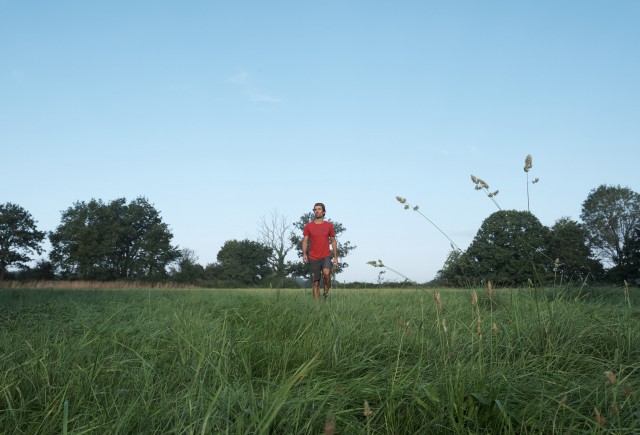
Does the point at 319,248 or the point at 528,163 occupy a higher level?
the point at 319,248

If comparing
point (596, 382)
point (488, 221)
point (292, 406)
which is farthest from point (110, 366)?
point (488, 221)

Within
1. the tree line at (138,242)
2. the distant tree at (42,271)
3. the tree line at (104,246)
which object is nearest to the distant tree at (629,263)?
the tree line at (138,242)

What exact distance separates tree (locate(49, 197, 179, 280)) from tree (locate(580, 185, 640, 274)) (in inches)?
1977

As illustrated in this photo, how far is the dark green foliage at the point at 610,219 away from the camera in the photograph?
157 ft

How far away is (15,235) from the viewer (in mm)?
57281

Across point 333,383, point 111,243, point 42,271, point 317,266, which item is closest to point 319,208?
point 317,266

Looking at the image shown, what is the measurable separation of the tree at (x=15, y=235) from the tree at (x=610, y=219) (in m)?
A: 66.2

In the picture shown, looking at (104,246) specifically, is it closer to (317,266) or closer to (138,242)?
(138,242)

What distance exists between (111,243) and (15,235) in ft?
38.8

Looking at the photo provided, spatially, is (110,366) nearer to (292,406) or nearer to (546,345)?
(292,406)

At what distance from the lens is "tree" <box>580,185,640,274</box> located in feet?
158

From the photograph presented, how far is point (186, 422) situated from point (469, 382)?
4.48 ft

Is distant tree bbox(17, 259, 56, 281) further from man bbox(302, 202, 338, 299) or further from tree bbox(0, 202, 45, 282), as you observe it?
man bbox(302, 202, 338, 299)

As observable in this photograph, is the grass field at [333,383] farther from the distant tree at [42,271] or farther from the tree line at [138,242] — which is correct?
the distant tree at [42,271]
